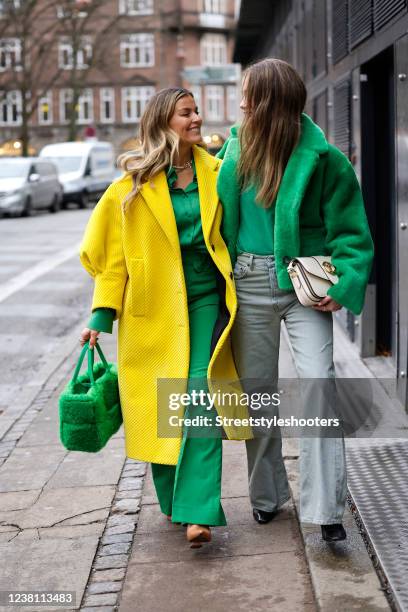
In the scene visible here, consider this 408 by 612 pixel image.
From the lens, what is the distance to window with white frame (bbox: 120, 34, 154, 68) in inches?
2879

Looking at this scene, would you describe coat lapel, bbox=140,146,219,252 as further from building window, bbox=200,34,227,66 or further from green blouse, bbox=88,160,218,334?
building window, bbox=200,34,227,66

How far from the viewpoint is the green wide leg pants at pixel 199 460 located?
407 centimetres

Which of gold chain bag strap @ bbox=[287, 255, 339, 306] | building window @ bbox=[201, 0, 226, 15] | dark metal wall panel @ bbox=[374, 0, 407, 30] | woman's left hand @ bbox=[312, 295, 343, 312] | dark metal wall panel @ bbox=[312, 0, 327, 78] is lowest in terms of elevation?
woman's left hand @ bbox=[312, 295, 343, 312]

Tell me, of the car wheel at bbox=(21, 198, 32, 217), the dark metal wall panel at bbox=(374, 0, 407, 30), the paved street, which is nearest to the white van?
the car wheel at bbox=(21, 198, 32, 217)

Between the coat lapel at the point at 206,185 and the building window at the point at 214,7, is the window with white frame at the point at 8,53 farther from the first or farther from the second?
the coat lapel at the point at 206,185

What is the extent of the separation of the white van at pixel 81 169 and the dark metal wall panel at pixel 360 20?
28.4 m

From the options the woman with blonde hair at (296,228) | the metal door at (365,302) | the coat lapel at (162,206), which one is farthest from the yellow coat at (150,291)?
the metal door at (365,302)

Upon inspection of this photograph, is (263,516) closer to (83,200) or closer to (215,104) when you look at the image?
(83,200)

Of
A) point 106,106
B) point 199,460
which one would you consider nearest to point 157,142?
point 199,460

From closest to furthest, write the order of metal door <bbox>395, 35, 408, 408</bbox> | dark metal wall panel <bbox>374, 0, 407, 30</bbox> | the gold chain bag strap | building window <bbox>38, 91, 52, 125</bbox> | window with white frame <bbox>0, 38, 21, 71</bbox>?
1. the gold chain bag strap
2. metal door <bbox>395, 35, 408, 408</bbox>
3. dark metal wall panel <bbox>374, 0, 407, 30</bbox>
4. window with white frame <bbox>0, 38, 21, 71</bbox>
5. building window <bbox>38, 91, 52, 125</bbox>

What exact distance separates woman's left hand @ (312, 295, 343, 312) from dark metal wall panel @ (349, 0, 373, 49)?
399cm

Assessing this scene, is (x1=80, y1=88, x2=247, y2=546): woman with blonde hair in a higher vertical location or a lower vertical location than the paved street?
higher

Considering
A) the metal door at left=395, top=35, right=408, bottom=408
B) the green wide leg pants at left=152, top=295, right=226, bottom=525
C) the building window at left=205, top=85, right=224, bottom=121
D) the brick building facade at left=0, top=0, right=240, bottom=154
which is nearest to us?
the green wide leg pants at left=152, top=295, right=226, bottom=525

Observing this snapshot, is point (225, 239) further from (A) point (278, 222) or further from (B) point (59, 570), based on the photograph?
(B) point (59, 570)
